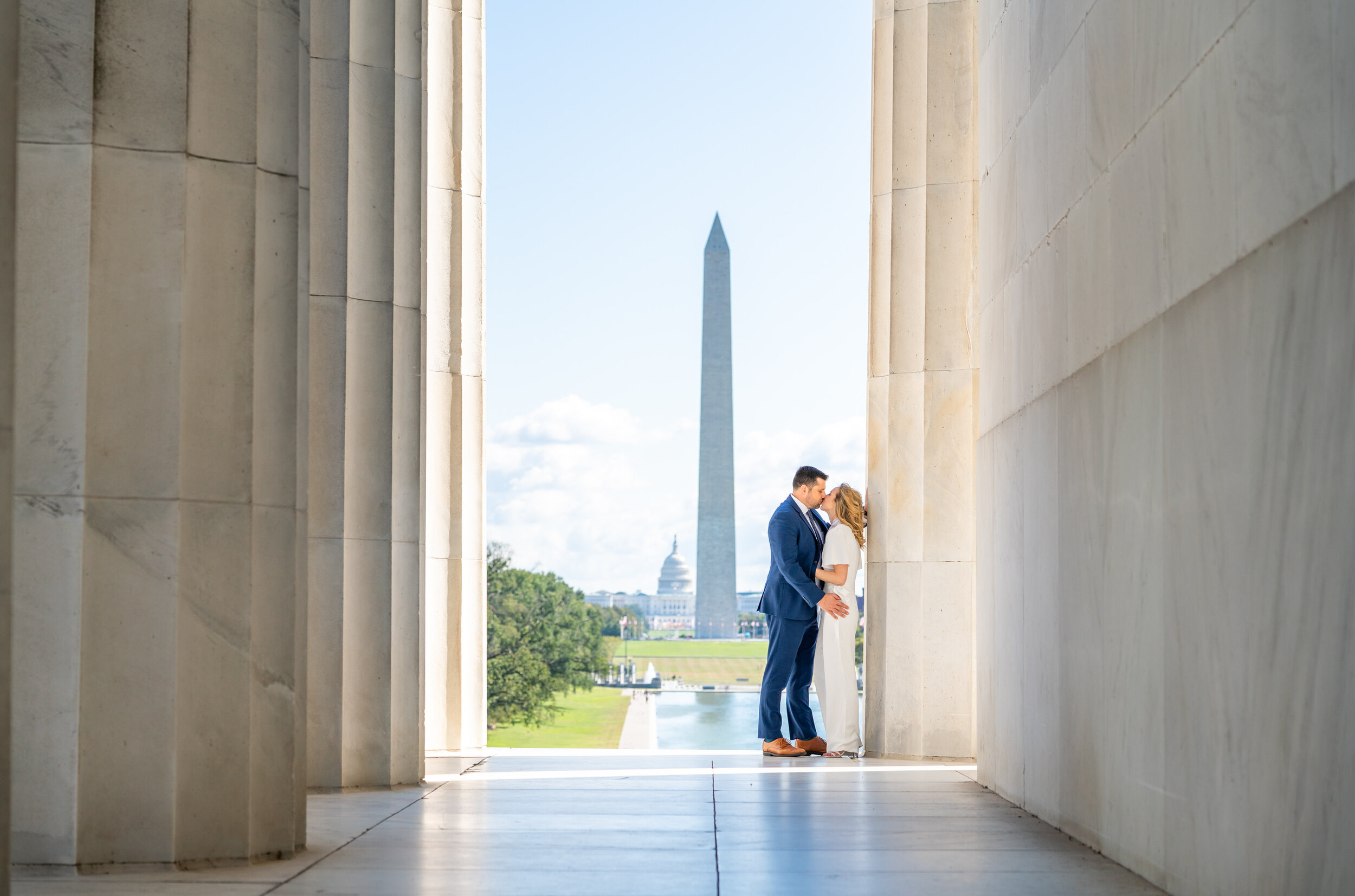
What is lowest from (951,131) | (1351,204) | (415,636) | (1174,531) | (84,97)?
(415,636)

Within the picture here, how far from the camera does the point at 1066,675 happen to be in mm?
10984

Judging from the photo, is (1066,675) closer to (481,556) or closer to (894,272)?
(894,272)

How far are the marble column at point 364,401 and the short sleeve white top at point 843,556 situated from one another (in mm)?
5892

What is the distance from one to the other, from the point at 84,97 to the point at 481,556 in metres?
10.8

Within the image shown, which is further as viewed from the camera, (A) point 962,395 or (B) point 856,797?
(A) point 962,395

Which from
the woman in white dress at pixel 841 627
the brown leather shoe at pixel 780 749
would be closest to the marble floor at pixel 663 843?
the brown leather shoe at pixel 780 749

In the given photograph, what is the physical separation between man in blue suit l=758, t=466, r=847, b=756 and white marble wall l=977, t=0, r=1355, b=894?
516 centimetres

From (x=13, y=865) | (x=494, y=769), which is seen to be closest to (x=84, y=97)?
(x=13, y=865)

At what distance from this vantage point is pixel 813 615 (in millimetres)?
18516

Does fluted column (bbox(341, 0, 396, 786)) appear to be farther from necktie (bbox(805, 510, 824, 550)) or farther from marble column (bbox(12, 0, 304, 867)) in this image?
necktie (bbox(805, 510, 824, 550))

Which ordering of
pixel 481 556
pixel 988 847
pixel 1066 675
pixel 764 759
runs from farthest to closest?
pixel 481 556, pixel 764 759, pixel 1066 675, pixel 988 847

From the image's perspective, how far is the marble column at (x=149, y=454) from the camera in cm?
898

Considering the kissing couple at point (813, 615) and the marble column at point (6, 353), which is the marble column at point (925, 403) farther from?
the marble column at point (6, 353)

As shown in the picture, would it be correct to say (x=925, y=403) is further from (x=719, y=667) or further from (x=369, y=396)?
(x=719, y=667)
